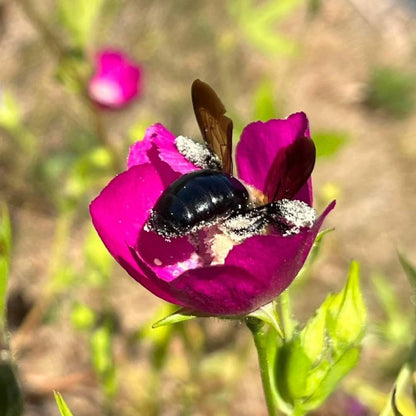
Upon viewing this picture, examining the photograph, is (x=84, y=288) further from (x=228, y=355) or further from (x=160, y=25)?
(x=160, y=25)

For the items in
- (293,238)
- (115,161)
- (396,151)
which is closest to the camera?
(293,238)

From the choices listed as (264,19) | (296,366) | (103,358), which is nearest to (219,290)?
(296,366)

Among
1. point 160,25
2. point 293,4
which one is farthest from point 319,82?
point 293,4

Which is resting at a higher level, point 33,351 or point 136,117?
point 136,117

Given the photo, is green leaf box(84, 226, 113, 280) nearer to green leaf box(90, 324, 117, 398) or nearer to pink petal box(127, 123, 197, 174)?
green leaf box(90, 324, 117, 398)

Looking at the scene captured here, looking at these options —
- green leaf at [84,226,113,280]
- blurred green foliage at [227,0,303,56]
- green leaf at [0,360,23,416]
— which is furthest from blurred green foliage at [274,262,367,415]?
blurred green foliage at [227,0,303,56]
